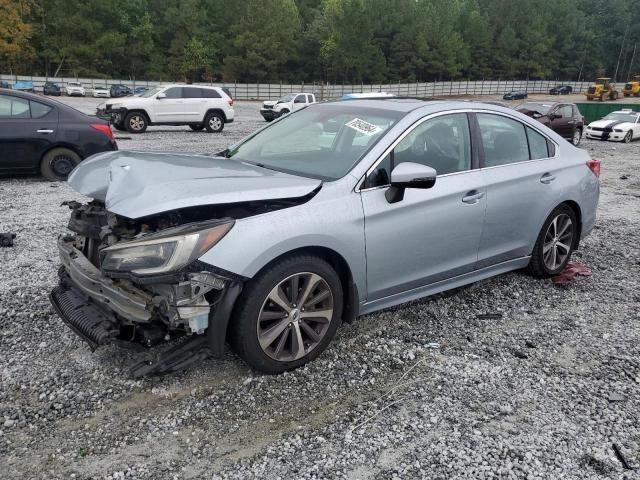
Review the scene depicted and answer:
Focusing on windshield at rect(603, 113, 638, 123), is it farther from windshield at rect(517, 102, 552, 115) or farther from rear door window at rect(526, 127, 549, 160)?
rear door window at rect(526, 127, 549, 160)

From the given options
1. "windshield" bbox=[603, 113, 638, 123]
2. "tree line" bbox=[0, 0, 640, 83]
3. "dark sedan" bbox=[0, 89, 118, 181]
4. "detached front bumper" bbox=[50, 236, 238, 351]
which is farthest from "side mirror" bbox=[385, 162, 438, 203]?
"tree line" bbox=[0, 0, 640, 83]

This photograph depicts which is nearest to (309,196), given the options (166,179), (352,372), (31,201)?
(166,179)

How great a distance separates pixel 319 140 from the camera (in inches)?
164

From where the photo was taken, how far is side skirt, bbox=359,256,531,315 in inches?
145

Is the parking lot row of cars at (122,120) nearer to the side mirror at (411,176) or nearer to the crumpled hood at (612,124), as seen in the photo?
the crumpled hood at (612,124)

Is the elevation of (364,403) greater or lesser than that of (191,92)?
lesser

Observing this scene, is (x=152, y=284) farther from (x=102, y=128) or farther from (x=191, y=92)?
(x=191, y=92)

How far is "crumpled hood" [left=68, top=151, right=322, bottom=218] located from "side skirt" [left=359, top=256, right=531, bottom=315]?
938 millimetres

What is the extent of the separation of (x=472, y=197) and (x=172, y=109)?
661 inches

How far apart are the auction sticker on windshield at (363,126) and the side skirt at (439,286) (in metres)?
1.17

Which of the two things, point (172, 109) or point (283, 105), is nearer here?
point (172, 109)

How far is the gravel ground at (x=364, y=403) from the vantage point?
262 cm

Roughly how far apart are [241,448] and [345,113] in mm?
2651

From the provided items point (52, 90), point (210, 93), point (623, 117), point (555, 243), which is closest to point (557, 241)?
point (555, 243)
